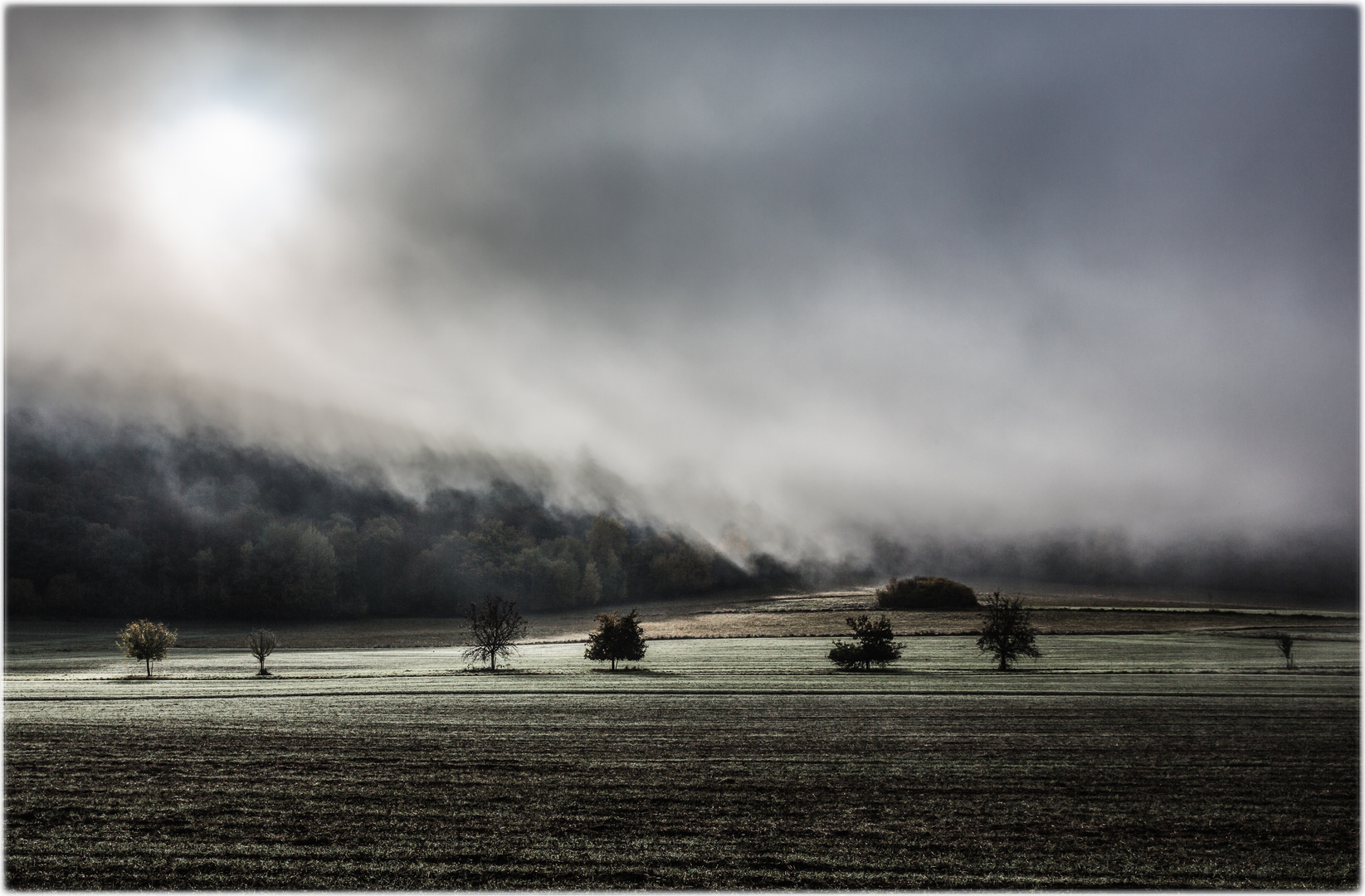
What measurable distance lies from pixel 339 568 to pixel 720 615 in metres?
79.9

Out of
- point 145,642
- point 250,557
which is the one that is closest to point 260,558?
point 250,557

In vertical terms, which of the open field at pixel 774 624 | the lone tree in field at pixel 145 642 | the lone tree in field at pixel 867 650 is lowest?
the open field at pixel 774 624

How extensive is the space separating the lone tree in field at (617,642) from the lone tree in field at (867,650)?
15.6 meters

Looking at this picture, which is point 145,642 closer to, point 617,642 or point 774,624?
point 617,642

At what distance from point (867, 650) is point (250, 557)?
136 m

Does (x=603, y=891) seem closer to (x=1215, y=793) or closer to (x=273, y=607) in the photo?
(x=1215, y=793)

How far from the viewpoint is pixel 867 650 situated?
59.0 meters

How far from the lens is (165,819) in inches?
707

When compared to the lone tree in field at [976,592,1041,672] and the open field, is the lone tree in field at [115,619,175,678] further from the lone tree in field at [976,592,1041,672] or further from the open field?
the lone tree in field at [976,592,1041,672]

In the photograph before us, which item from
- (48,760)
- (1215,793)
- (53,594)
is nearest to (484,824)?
(48,760)

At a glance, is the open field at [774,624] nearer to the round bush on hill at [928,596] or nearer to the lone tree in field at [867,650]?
the round bush on hill at [928,596]

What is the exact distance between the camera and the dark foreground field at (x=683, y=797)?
15414mm

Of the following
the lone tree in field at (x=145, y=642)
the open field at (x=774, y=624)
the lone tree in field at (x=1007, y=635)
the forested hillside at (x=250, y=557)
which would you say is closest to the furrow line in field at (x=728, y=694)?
the lone tree in field at (x=1007, y=635)

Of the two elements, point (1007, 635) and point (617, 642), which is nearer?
point (1007, 635)
